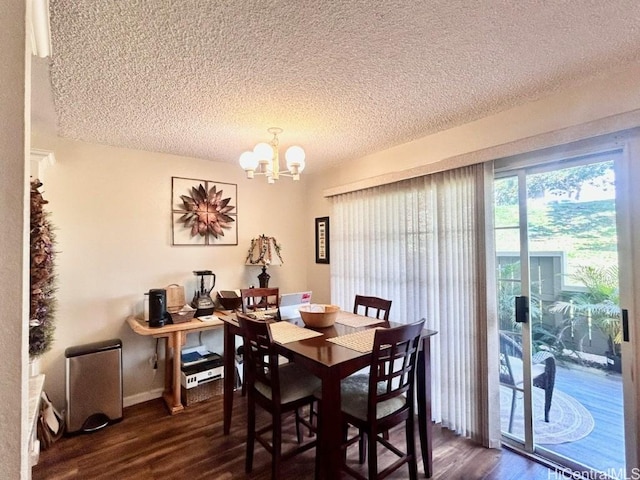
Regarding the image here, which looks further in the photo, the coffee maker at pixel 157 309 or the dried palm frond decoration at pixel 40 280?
the coffee maker at pixel 157 309

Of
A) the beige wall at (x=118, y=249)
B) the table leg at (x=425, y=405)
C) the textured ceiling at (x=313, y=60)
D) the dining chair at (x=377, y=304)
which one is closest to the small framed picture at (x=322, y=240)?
the beige wall at (x=118, y=249)

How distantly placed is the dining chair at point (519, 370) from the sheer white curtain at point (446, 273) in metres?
0.17

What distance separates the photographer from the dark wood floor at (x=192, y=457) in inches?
78.0

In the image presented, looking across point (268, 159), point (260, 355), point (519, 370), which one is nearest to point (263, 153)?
point (268, 159)

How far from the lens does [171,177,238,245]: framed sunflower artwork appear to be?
3.22 metres

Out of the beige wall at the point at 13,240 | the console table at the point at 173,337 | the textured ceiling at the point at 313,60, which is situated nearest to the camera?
the beige wall at the point at 13,240

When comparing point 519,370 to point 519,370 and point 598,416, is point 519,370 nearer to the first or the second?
point 519,370

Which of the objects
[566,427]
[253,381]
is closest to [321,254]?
[253,381]

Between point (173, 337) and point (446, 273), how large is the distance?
7.82 ft

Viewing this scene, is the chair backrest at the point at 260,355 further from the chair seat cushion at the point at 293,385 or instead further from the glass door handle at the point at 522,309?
the glass door handle at the point at 522,309

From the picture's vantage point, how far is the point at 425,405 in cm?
197

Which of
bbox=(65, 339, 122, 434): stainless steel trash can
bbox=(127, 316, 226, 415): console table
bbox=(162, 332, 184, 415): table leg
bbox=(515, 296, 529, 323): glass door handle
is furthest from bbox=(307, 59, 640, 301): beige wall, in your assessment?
bbox=(65, 339, 122, 434): stainless steel trash can

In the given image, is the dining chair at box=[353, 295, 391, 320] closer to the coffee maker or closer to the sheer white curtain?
the sheer white curtain

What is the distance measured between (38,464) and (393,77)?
3406 millimetres
